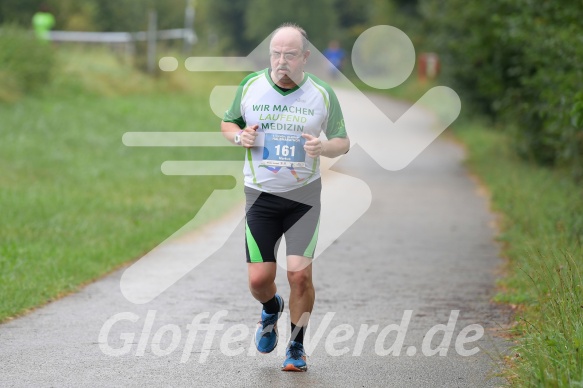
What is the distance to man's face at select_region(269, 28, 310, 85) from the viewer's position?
6.74 meters

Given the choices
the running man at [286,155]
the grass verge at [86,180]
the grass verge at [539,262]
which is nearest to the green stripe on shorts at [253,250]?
the running man at [286,155]

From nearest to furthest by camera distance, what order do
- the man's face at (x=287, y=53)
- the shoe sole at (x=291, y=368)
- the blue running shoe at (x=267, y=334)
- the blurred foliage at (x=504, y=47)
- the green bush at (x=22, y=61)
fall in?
1. the man's face at (x=287, y=53)
2. the shoe sole at (x=291, y=368)
3. the blue running shoe at (x=267, y=334)
4. the blurred foliage at (x=504, y=47)
5. the green bush at (x=22, y=61)

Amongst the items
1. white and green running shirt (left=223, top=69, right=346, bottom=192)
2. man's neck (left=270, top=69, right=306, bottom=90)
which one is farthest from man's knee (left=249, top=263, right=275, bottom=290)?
man's neck (left=270, top=69, right=306, bottom=90)

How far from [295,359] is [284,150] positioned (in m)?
1.28

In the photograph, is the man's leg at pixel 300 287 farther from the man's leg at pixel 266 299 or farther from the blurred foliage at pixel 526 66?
the blurred foliage at pixel 526 66

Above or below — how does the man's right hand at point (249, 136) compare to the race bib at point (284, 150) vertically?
above

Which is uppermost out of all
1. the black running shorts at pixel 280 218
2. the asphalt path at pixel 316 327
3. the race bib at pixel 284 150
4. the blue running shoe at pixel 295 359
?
the race bib at pixel 284 150

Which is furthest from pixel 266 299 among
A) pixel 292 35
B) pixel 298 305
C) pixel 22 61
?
pixel 22 61

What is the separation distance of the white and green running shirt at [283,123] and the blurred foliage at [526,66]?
279 cm

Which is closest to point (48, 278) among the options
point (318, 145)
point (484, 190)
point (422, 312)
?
point (422, 312)

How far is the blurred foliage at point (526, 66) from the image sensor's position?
11906 mm

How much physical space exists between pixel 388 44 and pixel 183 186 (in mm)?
40847

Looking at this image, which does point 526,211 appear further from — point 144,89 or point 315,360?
point 144,89

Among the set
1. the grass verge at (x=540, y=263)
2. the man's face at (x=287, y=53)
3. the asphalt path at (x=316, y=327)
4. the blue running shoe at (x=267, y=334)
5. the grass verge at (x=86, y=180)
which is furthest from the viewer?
the grass verge at (x=86, y=180)
